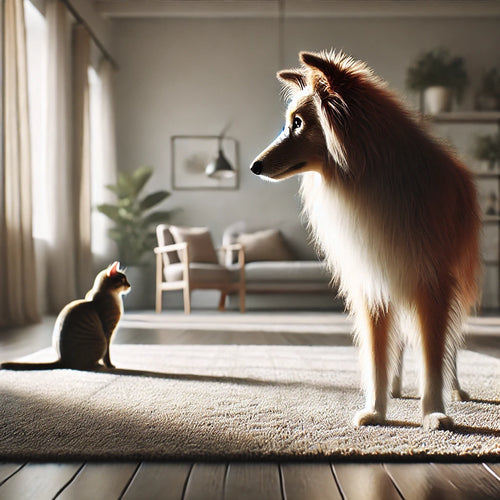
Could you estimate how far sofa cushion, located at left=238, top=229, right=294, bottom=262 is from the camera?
19.4ft

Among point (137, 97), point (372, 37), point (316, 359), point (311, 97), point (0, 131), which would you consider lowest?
point (316, 359)

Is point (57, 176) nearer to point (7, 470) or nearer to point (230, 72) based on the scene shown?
point (230, 72)

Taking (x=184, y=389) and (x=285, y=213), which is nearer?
(x=184, y=389)

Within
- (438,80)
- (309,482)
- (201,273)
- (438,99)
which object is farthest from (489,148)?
(309,482)

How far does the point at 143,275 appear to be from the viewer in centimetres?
599

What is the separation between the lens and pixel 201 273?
16.3ft

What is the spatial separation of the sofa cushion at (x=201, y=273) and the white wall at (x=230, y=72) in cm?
149

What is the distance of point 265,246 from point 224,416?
189 inches

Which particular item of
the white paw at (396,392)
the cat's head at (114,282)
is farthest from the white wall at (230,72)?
the white paw at (396,392)

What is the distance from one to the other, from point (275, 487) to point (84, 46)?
209 inches

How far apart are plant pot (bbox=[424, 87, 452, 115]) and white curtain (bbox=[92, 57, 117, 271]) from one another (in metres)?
3.68

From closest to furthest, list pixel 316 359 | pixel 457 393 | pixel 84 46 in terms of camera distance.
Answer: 1. pixel 457 393
2. pixel 316 359
3. pixel 84 46

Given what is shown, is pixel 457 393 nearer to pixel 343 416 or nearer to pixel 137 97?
pixel 343 416

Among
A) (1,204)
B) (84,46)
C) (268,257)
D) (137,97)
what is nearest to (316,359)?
(1,204)
